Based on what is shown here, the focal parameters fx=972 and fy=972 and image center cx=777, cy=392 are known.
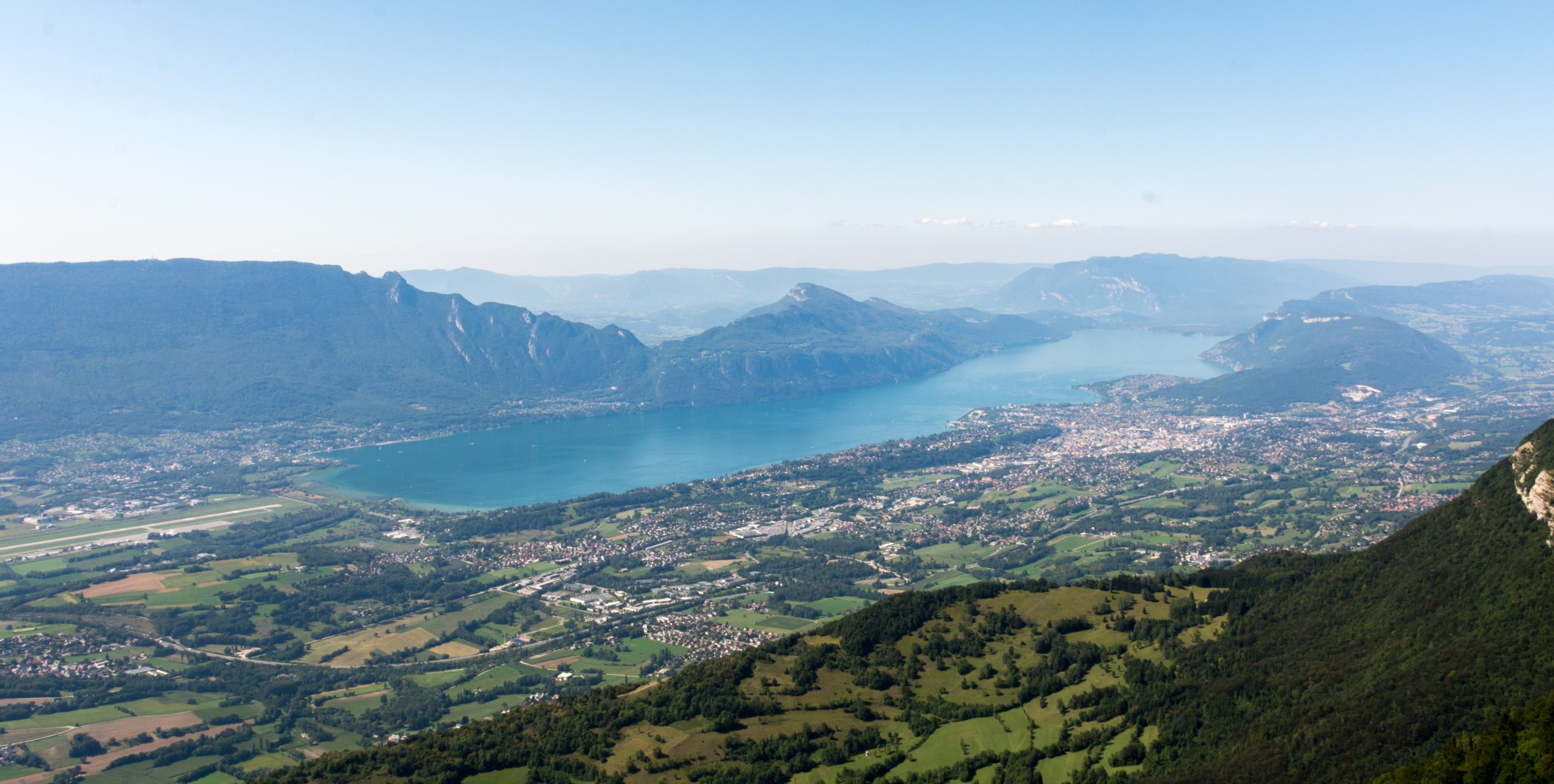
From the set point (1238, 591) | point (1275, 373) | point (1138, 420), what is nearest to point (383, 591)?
point (1238, 591)

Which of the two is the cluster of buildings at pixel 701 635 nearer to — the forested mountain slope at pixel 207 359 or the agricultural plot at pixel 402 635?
the agricultural plot at pixel 402 635

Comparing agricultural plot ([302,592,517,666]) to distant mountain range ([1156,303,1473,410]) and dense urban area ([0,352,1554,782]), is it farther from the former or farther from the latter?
distant mountain range ([1156,303,1473,410])

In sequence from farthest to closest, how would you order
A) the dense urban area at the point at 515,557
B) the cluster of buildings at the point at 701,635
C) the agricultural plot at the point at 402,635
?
the agricultural plot at the point at 402,635 → the cluster of buildings at the point at 701,635 → the dense urban area at the point at 515,557

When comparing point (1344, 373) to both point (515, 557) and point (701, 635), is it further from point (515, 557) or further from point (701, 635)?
point (701, 635)

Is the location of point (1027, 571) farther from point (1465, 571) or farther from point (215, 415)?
point (215, 415)

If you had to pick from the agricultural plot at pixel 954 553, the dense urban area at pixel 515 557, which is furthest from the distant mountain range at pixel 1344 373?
the agricultural plot at pixel 954 553
